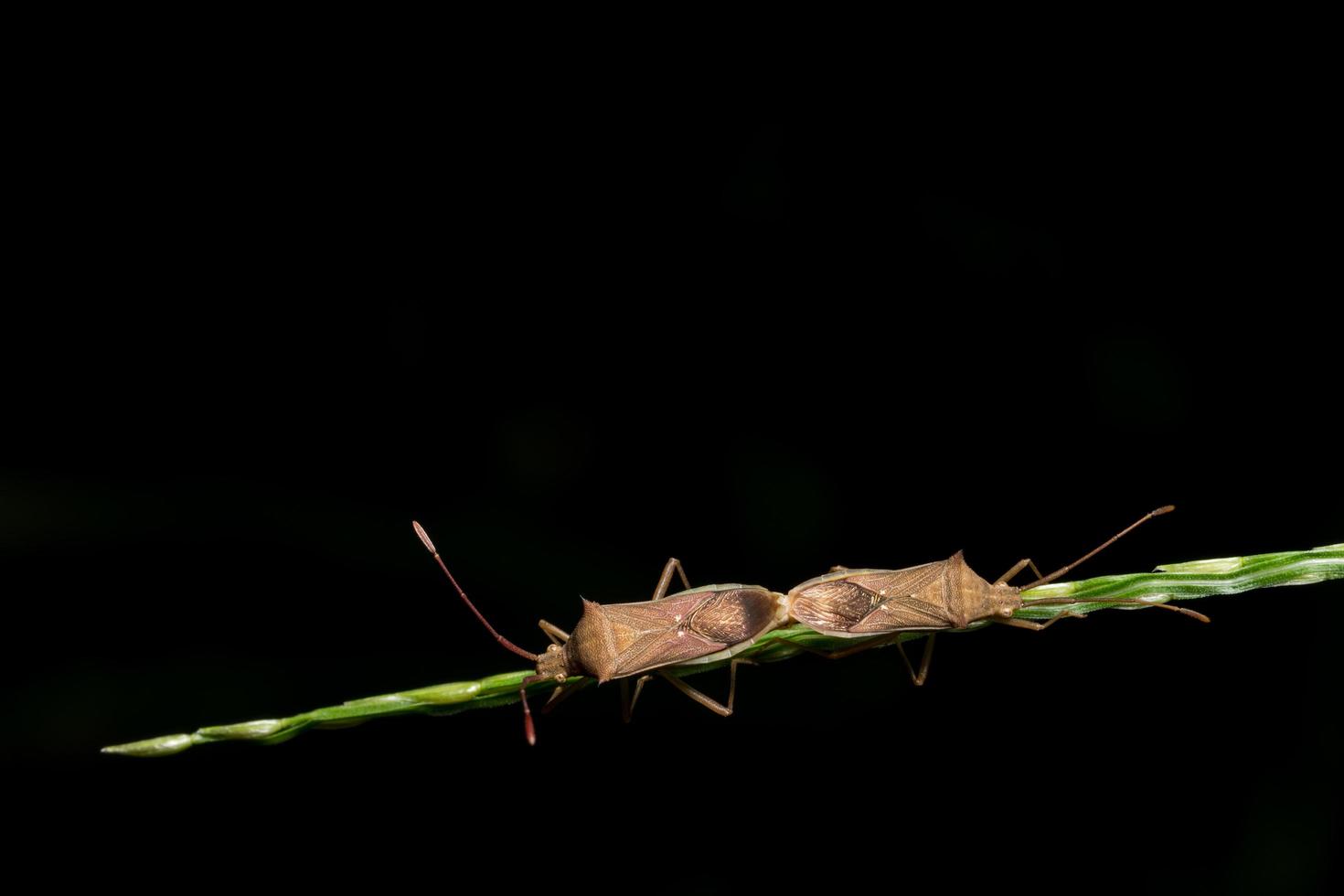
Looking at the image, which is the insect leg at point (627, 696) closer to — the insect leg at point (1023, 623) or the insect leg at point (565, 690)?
the insect leg at point (565, 690)

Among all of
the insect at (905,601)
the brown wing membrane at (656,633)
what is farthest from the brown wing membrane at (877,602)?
the brown wing membrane at (656,633)

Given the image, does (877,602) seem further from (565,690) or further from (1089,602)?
(565,690)

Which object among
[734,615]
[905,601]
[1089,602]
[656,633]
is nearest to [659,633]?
[656,633]

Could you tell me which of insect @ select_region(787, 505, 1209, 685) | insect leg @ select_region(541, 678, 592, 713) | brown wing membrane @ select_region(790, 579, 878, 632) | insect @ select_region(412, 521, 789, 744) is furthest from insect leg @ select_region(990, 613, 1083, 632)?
Answer: insect leg @ select_region(541, 678, 592, 713)

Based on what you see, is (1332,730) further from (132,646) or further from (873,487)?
(132,646)

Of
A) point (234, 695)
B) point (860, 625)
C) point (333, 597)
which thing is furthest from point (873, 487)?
point (234, 695)

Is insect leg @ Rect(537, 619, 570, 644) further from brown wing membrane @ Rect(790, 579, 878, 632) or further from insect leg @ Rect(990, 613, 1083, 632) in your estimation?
insect leg @ Rect(990, 613, 1083, 632)
